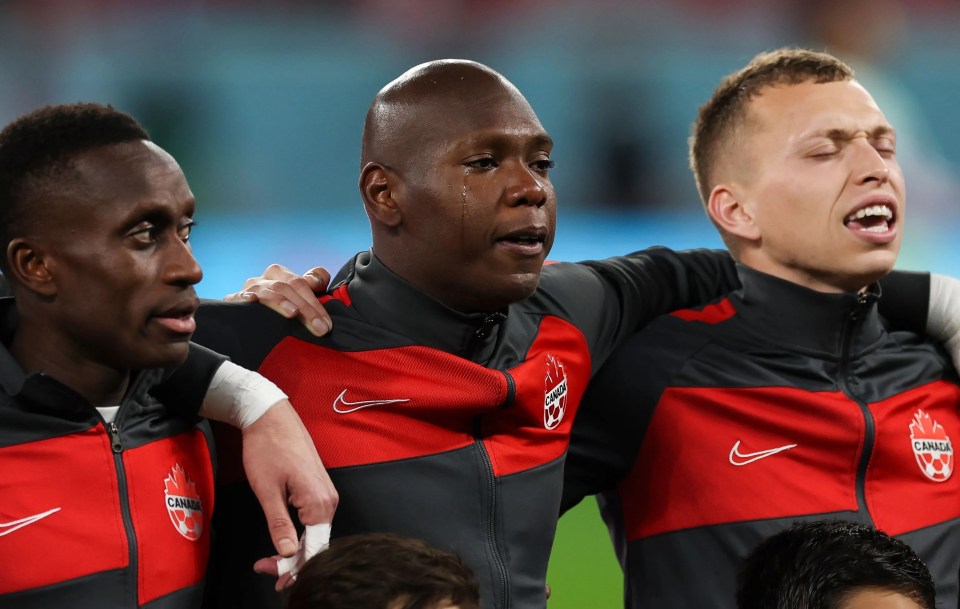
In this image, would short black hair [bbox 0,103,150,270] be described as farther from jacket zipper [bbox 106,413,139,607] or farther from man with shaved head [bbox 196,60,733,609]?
man with shaved head [bbox 196,60,733,609]

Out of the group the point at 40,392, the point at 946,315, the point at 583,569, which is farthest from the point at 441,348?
the point at 583,569

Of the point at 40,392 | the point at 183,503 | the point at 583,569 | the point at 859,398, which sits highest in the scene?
the point at 40,392

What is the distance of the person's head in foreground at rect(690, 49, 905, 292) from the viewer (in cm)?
271

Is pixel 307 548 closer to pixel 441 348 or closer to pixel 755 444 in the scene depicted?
pixel 441 348

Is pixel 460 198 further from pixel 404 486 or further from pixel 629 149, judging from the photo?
pixel 629 149

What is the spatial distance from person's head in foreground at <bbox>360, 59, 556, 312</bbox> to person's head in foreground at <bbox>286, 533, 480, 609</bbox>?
732mm

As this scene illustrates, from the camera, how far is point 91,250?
1935 millimetres

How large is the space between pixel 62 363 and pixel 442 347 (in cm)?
74

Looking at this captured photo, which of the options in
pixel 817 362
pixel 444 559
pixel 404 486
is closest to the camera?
pixel 444 559

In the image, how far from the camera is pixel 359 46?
936 centimetres

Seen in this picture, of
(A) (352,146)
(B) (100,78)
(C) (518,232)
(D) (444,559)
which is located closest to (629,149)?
(A) (352,146)

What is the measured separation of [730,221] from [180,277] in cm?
144

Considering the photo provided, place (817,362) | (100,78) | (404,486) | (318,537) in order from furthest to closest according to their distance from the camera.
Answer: (100,78) → (817,362) → (404,486) → (318,537)

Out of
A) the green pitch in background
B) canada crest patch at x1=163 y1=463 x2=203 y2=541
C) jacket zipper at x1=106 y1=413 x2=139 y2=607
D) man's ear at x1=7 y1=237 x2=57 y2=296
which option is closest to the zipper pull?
jacket zipper at x1=106 y1=413 x2=139 y2=607
